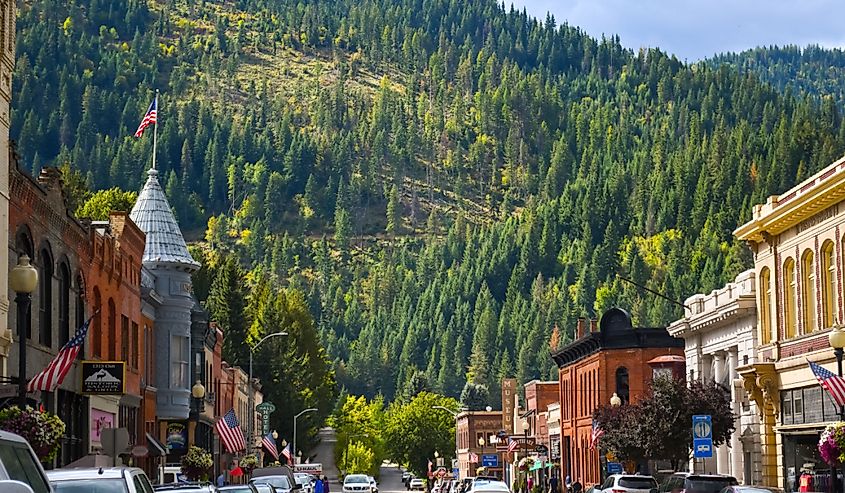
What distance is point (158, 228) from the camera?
221ft

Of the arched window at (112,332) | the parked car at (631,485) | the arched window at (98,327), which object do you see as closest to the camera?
the parked car at (631,485)

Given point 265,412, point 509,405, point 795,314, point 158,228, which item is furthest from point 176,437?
point 509,405

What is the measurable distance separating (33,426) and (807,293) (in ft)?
99.3

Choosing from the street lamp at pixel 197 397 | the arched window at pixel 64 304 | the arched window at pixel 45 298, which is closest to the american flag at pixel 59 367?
the arched window at pixel 45 298

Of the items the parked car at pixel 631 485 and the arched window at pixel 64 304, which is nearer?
the arched window at pixel 64 304

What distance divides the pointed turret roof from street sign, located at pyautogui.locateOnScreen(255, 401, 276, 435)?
34.4 m

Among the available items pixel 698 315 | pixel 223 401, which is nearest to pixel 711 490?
pixel 698 315

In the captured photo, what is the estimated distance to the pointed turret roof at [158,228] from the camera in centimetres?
6644

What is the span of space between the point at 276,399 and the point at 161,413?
179 ft

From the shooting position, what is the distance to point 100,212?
104 metres

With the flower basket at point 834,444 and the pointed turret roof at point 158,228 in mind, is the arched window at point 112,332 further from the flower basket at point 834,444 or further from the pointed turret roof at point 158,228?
the flower basket at point 834,444

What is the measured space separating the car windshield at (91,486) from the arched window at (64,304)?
74.8 ft

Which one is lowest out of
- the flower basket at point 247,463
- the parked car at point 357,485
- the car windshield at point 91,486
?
the parked car at point 357,485

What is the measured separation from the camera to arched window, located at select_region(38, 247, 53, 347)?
1650 inches
